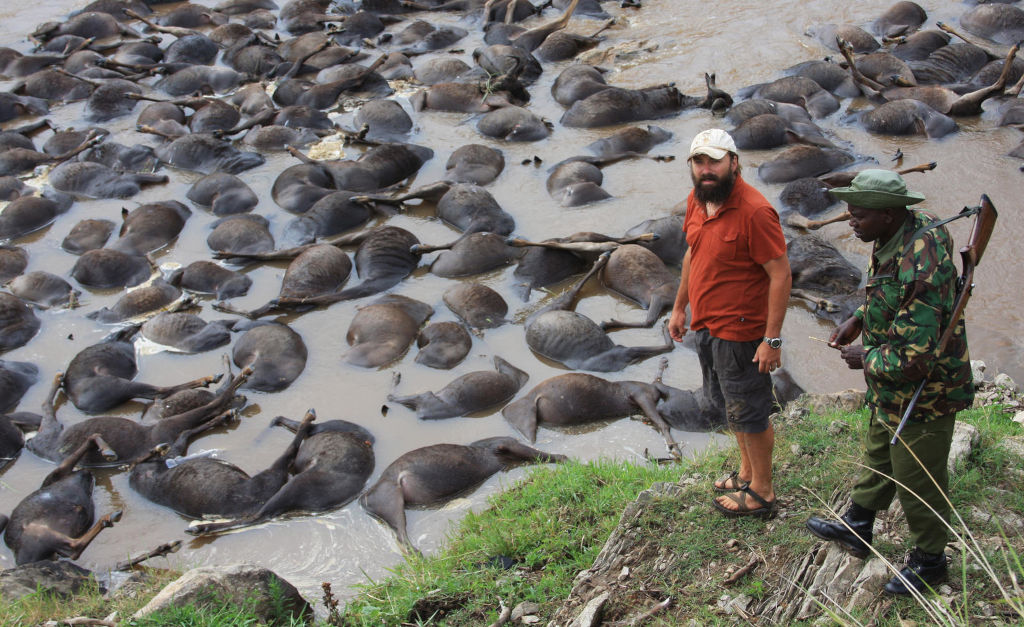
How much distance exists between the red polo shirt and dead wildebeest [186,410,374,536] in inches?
93.1

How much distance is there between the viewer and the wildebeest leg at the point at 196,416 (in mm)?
5512

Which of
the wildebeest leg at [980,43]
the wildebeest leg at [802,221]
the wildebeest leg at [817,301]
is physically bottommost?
the wildebeest leg at [817,301]

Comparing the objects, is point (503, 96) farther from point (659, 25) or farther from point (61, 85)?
point (61, 85)

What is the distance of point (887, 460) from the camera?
318 centimetres

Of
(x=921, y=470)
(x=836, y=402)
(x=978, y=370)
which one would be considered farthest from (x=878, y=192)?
(x=978, y=370)

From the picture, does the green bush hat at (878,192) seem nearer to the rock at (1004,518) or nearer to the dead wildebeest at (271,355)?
the rock at (1004,518)

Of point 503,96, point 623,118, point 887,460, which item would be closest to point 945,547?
point 887,460

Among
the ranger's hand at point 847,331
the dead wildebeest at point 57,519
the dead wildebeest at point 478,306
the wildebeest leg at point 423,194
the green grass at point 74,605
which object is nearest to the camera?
the ranger's hand at point 847,331

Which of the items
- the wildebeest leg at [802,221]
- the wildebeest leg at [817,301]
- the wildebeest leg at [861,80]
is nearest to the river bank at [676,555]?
the wildebeest leg at [817,301]

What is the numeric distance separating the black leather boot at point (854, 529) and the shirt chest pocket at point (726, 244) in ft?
3.52

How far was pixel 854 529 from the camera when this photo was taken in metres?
3.30

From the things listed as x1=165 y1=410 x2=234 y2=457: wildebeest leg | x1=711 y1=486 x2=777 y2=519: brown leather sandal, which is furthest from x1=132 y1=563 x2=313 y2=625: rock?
x1=711 y1=486 x2=777 y2=519: brown leather sandal

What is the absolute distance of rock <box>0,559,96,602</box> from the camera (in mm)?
4156

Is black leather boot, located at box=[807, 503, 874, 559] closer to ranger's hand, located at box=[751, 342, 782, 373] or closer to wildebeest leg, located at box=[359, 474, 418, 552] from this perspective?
ranger's hand, located at box=[751, 342, 782, 373]
